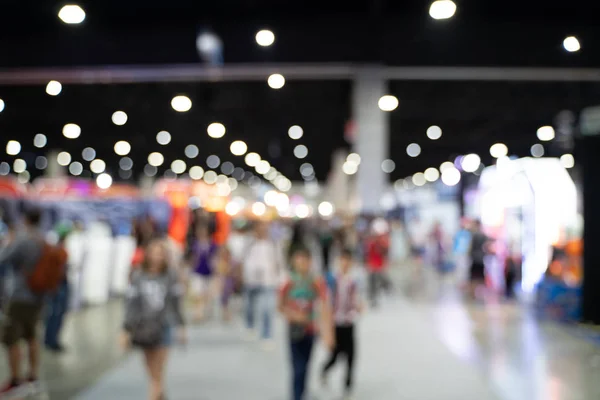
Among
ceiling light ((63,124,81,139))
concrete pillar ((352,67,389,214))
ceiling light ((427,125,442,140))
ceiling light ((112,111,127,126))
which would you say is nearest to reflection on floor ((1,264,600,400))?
concrete pillar ((352,67,389,214))

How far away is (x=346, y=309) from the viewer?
6.91 metres

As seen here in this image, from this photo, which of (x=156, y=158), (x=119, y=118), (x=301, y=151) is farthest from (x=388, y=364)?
(x=156, y=158)

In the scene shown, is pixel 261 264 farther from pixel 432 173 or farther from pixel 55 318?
pixel 432 173

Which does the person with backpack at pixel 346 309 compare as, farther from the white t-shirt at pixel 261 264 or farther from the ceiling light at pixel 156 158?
the ceiling light at pixel 156 158

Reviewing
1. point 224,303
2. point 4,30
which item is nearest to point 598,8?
point 224,303

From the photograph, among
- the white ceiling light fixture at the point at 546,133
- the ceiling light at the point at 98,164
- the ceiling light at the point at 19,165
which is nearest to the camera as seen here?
the white ceiling light fixture at the point at 546,133

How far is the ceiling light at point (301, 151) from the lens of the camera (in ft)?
125

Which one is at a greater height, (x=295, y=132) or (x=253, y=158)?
(x=253, y=158)

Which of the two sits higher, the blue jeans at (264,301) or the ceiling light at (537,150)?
the ceiling light at (537,150)

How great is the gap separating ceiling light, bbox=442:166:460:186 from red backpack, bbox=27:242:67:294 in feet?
106

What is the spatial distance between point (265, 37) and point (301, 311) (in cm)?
782

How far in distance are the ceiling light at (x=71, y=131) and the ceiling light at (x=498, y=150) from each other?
17855 mm

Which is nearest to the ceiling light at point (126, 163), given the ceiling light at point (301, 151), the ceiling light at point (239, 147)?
the ceiling light at point (239, 147)

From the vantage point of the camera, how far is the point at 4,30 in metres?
13.1
